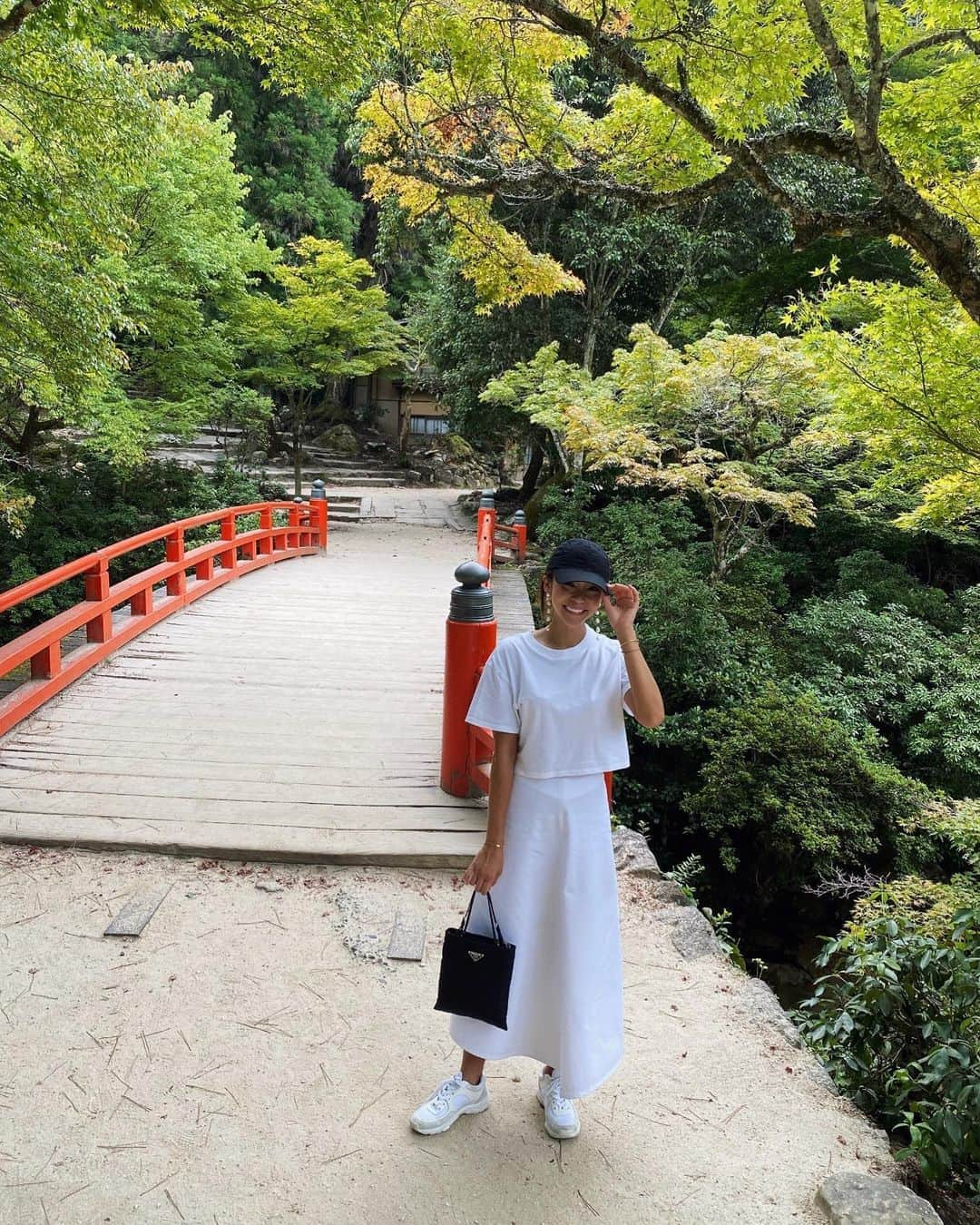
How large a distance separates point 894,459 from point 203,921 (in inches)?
227

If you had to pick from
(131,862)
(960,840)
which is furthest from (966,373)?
(131,862)

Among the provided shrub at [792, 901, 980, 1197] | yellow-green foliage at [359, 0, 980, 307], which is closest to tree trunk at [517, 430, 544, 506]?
yellow-green foliage at [359, 0, 980, 307]

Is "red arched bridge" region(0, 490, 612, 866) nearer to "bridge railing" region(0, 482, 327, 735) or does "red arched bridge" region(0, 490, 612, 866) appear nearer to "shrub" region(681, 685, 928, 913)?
"bridge railing" region(0, 482, 327, 735)

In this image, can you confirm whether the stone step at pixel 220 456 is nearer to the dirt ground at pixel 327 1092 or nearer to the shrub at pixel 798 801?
the shrub at pixel 798 801

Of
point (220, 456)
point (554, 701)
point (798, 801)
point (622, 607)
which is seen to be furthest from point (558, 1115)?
point (220, 456)

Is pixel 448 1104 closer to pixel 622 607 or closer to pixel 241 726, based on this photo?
pixel 622 607

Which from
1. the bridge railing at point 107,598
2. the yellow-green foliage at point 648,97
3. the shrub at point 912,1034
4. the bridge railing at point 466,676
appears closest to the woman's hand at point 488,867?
the shrub at point 912,1034

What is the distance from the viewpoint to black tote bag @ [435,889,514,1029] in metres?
2.01

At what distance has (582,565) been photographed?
194 cm

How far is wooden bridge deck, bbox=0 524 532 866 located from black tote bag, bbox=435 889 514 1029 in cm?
159

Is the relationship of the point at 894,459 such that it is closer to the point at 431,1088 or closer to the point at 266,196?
the point at 431,1088

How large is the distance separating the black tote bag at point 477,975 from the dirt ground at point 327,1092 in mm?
437

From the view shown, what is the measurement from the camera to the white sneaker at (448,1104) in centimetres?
214

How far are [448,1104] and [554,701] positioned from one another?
122cm
